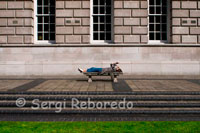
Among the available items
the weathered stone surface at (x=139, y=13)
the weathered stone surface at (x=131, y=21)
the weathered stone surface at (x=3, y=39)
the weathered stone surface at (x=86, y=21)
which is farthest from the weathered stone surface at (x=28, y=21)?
the weathered stone surface at (x=139, y=13)

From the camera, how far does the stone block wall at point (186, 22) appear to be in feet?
53.5

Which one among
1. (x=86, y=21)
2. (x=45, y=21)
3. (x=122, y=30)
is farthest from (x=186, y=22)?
(x=45, y=21)

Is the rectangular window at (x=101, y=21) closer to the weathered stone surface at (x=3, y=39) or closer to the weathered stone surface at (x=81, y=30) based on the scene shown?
the weathered stone surface at (x=81, y=30)

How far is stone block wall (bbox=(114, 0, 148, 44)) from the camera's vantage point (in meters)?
16.4

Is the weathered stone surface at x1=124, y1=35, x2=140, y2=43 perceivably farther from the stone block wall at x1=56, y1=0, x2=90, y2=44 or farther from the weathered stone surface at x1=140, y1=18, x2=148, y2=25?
the stone block wall at x1=56, y1=0, x2=90, y2=44

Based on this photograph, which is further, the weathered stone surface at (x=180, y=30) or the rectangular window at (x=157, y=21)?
the rectangular window at (x=157, y=21)

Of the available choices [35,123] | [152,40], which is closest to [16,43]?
[152,40]

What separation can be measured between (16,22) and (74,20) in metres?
4.16

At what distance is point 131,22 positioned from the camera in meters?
16.4

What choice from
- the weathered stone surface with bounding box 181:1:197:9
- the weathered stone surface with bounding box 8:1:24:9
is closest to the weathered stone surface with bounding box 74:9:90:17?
the weathered stone surface with bounding box 8:1:24:9

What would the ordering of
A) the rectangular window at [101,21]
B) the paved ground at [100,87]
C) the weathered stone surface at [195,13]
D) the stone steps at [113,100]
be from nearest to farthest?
the stone steps at [113,100], the paved ground at [100,87], the weathered stone surface at [195,13], the rectangular window at [101,21]

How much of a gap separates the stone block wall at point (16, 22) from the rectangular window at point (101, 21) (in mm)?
4604

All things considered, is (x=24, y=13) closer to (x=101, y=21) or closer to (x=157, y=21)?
(x=101, y=21)

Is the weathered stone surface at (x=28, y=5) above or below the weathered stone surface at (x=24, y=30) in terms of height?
above
